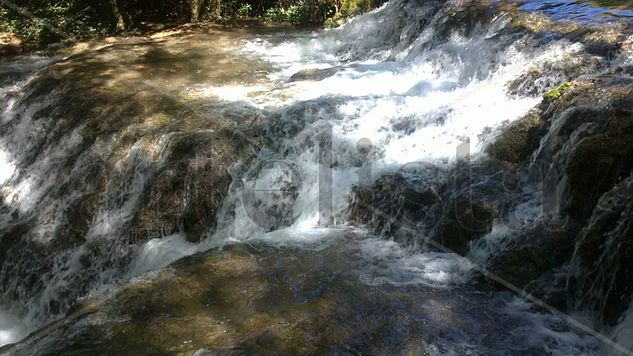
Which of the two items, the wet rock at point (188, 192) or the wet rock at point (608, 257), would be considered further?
the wet rock at point (188, 192)

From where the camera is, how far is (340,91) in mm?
7242

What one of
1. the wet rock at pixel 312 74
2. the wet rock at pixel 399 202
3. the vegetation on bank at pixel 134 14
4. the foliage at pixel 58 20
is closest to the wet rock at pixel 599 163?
the wet rock at pixel 399 202

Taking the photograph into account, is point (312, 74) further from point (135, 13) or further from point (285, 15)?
point (135, 13)

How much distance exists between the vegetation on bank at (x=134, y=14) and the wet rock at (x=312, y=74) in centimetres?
360

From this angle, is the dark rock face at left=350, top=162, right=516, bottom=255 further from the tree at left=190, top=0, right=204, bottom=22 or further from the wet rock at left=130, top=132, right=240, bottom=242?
the tree at left=190, top=0, right=204, bottom=22

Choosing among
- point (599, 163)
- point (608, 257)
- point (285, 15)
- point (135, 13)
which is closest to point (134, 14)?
point (135, 13)

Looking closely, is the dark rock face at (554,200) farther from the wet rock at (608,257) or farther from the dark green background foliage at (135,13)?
the dark green background foliage at (135,13)

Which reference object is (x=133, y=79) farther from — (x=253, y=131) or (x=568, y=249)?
(x=568, y=249)

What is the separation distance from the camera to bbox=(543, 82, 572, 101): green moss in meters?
4.96

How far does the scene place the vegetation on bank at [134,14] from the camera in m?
11.5

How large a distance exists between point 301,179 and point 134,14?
9.25 m

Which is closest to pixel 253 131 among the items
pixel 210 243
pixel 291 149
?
pixel 291 149

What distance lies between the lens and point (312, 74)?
8.12 meters

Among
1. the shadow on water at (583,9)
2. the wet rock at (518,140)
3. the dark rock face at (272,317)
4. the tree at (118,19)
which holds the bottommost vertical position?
the dark rock face at (272,317)
